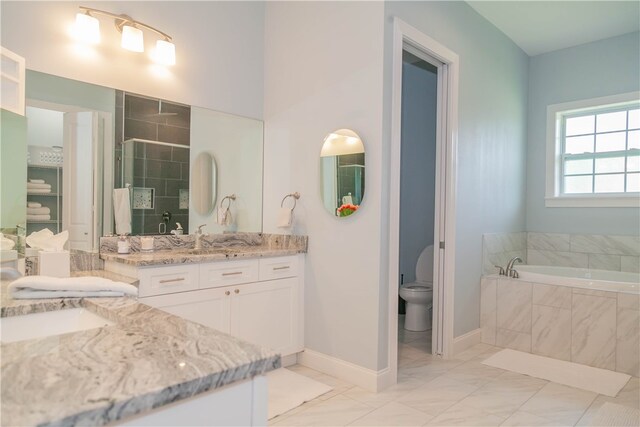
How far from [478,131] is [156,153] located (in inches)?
105

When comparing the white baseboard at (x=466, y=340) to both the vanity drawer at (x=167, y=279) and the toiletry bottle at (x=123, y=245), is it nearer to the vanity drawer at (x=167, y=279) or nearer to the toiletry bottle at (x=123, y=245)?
the vanity drawer at (x=167, y=279)

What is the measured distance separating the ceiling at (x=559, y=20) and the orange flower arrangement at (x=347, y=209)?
2.09 meters

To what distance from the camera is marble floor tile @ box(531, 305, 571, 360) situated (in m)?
3.18

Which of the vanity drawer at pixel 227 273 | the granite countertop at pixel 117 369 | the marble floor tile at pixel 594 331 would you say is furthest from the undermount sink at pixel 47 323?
the marble floor tile at pixel 594 331

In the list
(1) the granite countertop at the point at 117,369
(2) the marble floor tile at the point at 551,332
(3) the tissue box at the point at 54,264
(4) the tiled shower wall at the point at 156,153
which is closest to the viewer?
(1) the granite countertop at the point at 117,369

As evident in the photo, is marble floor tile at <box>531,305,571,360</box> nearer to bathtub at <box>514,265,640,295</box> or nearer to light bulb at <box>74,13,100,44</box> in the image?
bathtub at <box>514,265,640,295</box>

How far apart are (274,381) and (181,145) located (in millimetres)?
1783

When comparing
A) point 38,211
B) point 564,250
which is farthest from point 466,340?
point 38,211

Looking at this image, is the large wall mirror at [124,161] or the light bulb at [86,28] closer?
the large wall mirror at [124,161]

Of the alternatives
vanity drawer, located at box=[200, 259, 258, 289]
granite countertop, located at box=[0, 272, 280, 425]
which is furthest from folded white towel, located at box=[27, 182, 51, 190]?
granite countertop, located at box=[0, 272, 280, 425]

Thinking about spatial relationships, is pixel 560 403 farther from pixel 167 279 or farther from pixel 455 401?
pixel 167 279

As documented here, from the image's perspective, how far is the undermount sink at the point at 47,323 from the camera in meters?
1.08

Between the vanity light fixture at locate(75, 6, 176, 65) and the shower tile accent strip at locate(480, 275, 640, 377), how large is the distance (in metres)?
3.17

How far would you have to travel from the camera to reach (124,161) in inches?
104
